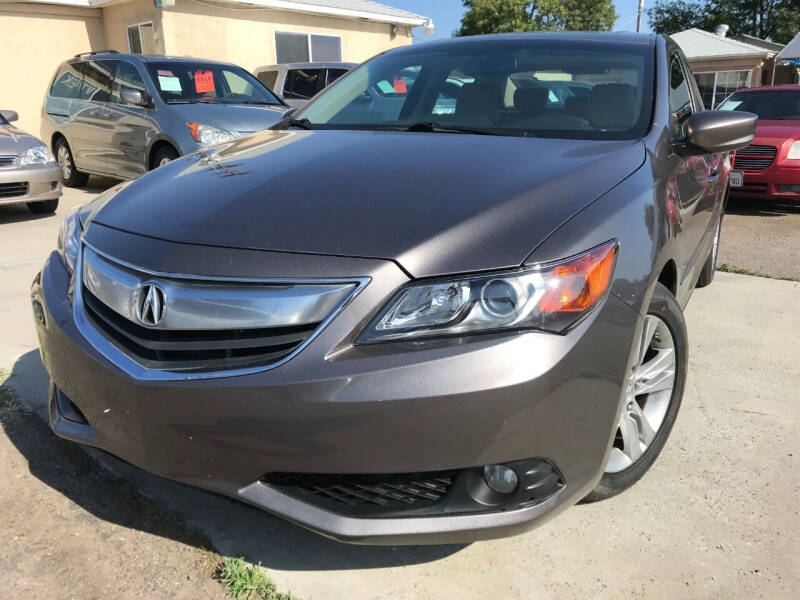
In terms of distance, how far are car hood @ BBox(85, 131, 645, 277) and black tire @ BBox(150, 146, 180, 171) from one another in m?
5.24

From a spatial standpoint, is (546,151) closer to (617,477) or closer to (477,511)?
(617,477)

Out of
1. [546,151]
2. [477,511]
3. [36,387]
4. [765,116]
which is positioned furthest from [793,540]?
[765,116]

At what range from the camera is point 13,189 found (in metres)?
6.97

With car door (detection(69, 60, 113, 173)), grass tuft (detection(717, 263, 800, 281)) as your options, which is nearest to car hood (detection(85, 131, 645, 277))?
grass tuft (detection(717, 263, 800, 281))

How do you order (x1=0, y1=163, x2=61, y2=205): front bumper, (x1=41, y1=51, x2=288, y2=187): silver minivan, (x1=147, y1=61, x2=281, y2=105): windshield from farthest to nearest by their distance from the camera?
(x1=147, y1=61, x2=281, y2=105): windshield, (x1=41, y1=51, x2=288, y2=187): silver minivan, (x1=0, y1=163, x2=61, y2=205): front bumper

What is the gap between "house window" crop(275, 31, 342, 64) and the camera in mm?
14617

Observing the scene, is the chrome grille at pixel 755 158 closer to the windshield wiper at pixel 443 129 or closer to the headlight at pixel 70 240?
the windshield wiper at pixel 443 129

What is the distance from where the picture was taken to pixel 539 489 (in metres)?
1.72

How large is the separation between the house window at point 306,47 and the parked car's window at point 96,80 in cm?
591

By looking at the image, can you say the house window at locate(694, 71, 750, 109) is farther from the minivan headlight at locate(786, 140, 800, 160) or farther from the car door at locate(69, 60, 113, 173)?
the car door at locate(69, 60, 113, 173)

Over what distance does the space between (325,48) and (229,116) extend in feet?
28.8

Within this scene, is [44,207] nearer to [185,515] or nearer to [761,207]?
[185,515]

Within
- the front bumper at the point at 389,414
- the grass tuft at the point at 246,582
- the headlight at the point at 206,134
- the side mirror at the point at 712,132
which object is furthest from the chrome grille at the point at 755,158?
the grass tuft at the point at 246,582

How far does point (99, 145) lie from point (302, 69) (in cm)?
366
